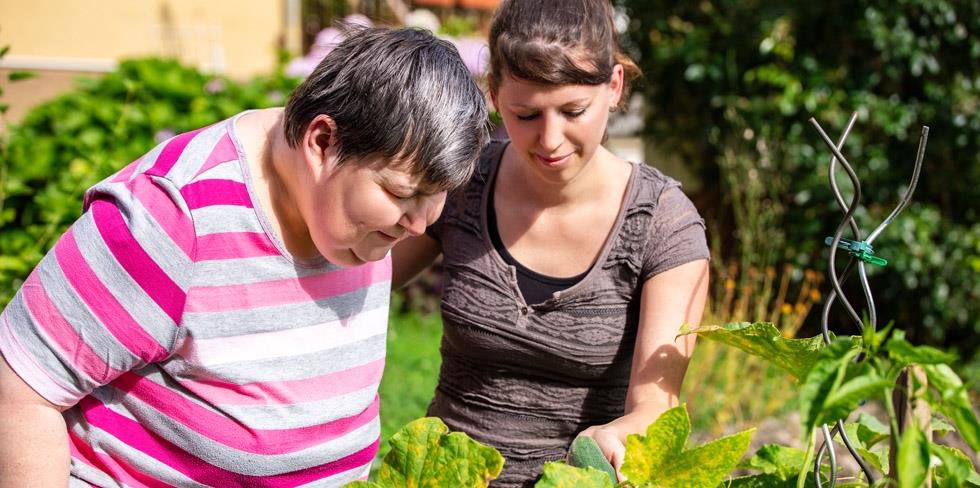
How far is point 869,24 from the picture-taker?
473 cm

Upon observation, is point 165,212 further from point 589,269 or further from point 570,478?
point 589,269

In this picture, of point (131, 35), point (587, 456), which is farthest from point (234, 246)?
point (131, 35)

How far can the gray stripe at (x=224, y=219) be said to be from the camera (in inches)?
47.6

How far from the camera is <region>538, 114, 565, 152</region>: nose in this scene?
5.26 feet

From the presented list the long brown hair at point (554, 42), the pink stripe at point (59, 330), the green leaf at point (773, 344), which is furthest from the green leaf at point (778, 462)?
the pink stripe at point (59, 330)

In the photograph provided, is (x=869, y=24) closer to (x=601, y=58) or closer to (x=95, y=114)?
(x=601, y=58)

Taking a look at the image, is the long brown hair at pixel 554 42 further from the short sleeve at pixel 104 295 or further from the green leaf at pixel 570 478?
the green leaf at pixel 570 478

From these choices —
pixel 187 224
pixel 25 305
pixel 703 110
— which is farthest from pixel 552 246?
pixel 703 110

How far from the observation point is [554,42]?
1.60 meters

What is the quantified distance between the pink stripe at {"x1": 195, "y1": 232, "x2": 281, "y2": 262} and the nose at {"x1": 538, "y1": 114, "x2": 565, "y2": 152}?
539mm

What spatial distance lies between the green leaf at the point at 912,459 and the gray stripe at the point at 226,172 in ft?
2.95

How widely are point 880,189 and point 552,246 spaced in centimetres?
362

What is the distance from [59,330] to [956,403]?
99cm

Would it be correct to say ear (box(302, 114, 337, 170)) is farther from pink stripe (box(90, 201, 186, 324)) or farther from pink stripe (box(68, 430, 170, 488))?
pink stripe (box(68, 430, 170, 488))
